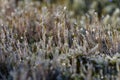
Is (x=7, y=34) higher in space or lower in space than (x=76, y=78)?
higher

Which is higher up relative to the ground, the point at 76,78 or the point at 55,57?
the point at 55,57

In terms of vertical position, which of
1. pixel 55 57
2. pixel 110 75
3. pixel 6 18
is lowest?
pixel 110 75

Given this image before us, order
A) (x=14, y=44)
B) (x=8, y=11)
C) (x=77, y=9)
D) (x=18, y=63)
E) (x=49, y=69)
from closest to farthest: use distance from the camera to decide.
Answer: (x=49, y=69)
(x=18, y=63)
(x=14, y=44)
(x=8, y=11)
(x=77, y=9)

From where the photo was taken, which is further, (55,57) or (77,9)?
(77,9)

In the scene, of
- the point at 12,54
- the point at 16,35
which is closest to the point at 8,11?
the point at 16,35

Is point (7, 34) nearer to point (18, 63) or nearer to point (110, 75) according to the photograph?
point (18, 63)

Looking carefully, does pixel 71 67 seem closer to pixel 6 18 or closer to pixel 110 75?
pixel 110 75

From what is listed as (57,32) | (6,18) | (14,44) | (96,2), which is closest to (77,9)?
(96,2)

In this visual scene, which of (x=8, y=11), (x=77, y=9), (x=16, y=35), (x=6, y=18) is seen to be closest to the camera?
(x=16, y=35)

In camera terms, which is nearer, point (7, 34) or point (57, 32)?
point (7, 34)
